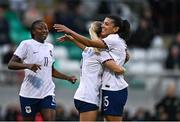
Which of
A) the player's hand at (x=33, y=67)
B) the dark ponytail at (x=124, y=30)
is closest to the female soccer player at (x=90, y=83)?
the dark ponytail at (x=124, y=30)

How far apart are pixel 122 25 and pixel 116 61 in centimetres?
54

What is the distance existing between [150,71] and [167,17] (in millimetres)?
2116


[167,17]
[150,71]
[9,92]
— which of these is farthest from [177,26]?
[9,92]

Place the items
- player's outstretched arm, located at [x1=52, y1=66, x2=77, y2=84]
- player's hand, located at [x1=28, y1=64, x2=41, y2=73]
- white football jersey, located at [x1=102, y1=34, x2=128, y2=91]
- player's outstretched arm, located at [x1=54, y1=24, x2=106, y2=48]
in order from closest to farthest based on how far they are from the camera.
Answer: player's outstretched arm, located at [x1=54, y1=24, x2=106, y2=48] → white football jersey, located at [x1=102, y1=34, x2=128, y2=91] → player's hand, located at [x1=28, y1=64, x2=41, y2=73] → player's outstretched arm, located at [x1=52, y1=66, x2=77, y2=84]

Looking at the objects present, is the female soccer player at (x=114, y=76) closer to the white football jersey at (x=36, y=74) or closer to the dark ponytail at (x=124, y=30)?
the dark ponytail at (x=124, y=30)

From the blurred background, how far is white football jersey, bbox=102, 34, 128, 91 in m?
5.18

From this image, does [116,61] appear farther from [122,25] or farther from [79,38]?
[79,38]

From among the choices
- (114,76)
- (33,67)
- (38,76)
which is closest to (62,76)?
(38,76)

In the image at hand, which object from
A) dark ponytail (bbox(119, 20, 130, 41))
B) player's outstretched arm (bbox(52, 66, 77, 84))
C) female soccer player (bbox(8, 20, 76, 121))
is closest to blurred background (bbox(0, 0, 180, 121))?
player's outstretched arm (bbox(52, 66, 77, 84))

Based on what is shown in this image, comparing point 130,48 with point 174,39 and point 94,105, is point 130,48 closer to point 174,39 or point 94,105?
point 174,39

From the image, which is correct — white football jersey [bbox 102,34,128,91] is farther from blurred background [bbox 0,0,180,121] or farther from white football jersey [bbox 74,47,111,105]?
blurred background [bbox 0,0,180,121]

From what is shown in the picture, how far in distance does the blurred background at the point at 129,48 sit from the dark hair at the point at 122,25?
17.4 feet

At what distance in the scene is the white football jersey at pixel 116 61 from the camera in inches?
454

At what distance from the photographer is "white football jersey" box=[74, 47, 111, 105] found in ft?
38.1
